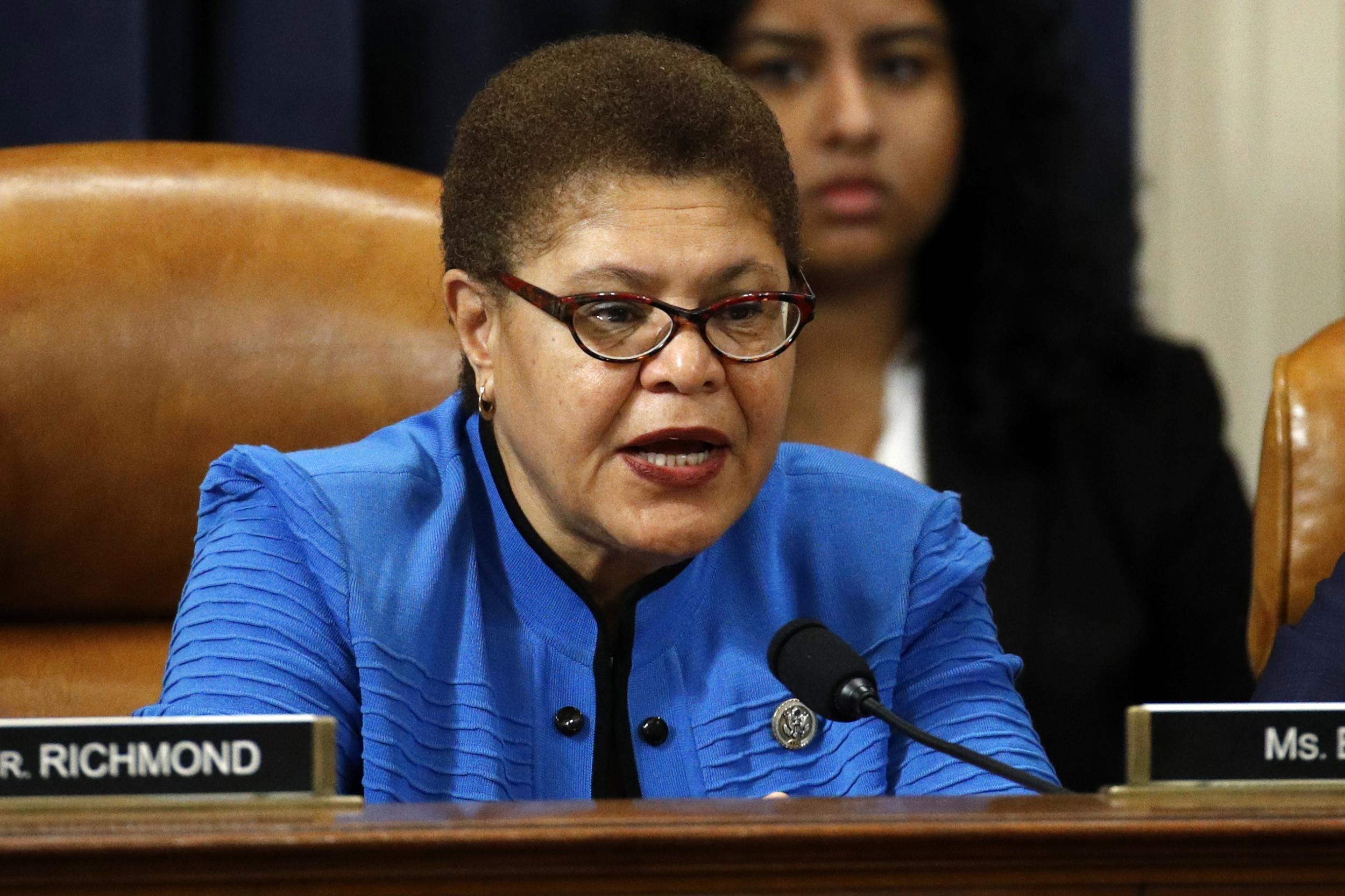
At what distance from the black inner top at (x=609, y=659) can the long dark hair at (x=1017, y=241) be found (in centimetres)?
92

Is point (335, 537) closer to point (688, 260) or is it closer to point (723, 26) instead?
point (688, 260)

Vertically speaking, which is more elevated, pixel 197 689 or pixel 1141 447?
pixel 1141 447

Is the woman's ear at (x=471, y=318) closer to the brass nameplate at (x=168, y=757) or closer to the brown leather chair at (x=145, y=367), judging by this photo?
the brown leather chair at (x=145, y=367)

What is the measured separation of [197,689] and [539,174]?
1.28 feet

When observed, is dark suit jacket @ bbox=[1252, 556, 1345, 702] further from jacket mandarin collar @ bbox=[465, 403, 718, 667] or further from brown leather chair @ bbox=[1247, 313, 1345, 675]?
jacket mandarin collar @ bbox=[465, 403, 718, 667]

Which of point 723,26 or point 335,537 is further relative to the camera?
point 723,26

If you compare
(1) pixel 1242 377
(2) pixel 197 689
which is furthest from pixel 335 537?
(1) pixel 1242 377

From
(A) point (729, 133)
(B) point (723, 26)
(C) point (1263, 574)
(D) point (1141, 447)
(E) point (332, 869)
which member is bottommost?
(E) point (332, 869)

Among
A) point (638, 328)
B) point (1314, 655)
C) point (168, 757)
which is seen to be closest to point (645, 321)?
point (638, 328)

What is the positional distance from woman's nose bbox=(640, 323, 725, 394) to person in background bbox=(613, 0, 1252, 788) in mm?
947

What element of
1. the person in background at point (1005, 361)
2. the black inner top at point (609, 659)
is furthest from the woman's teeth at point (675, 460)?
the person in background at point (1005, 361)

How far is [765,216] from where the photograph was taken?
116 cm

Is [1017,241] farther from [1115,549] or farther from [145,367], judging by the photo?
[145,367]

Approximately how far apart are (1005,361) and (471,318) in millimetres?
1025
